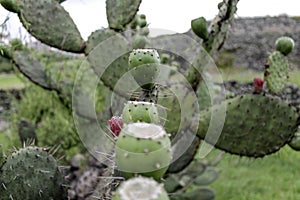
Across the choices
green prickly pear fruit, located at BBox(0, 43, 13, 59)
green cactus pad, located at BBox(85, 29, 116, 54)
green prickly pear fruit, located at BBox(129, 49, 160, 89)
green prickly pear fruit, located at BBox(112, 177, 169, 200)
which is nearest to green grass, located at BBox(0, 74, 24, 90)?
green prickly pear fruit, located at BBox(0, 43, 13, 59)

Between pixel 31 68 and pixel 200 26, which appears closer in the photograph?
pixel 200 26

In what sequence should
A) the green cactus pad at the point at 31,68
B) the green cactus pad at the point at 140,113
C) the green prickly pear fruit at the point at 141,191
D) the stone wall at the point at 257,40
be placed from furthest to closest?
the stone wall at the point at 257,40 → the green cactus pad at the point at 31,68 → the green cactus pad at the point at 140,113 → the green prickly pear fruit at the point at 141,191

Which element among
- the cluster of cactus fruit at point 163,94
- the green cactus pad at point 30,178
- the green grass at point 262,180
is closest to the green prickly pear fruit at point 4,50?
the cluster of cactus fruit at point 163,94

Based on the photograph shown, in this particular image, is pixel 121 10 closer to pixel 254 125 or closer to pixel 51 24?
pixel 51 24

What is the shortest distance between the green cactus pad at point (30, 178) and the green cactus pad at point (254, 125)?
104cm

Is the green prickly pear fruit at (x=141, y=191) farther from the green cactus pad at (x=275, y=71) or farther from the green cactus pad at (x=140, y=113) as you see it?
the green cactus pad at (x=275, y=71)

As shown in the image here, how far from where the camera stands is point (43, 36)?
2338 millimetres

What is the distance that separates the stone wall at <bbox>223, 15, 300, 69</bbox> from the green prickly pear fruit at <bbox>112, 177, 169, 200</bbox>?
11.3 metres

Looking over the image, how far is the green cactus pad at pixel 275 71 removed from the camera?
2.22 m

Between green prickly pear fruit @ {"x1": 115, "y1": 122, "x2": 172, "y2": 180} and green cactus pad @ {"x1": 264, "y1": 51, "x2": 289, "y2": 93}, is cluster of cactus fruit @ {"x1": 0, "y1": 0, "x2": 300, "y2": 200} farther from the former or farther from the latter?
green prickly pear fruit @ {"x1": 115, "y1": 122, "x2": 172, "y2": 180}

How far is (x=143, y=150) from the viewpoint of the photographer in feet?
1.69

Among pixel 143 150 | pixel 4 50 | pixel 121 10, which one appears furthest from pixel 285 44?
pixel 143 150

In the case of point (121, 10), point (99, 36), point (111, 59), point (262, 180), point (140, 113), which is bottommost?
point (262, 180)

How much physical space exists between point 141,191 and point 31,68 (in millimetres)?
2672
